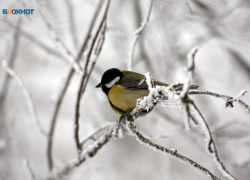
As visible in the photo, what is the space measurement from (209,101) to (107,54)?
216cm

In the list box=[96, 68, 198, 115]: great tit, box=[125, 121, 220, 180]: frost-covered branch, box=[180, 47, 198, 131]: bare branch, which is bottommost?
box=[125, 121, 220, 180]: frost-covered branch

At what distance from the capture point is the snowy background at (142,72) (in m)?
3.45

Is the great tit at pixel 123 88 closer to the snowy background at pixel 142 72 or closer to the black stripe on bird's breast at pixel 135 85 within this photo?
the black stripe on bird's breast at pixel 135 85

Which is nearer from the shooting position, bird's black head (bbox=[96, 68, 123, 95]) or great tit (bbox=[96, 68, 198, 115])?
great tit (bbox=[96, 68, 198, 115])

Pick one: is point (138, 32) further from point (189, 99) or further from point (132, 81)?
point (189, 99)

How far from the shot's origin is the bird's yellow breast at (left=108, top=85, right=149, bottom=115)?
252 cm

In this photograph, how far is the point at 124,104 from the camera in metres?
2.52

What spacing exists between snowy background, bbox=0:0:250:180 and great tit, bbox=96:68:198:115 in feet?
1.71

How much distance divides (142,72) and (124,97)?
92.4 inches

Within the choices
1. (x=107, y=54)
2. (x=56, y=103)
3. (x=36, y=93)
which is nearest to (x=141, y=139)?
(x=56, y=103)

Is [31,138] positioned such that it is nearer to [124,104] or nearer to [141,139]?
[124,104]

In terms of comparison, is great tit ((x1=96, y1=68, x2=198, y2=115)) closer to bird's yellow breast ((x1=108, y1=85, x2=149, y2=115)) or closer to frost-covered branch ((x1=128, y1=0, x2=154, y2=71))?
bird's yellow breast ((x1=108, y1=85, x2=149, y2=115))

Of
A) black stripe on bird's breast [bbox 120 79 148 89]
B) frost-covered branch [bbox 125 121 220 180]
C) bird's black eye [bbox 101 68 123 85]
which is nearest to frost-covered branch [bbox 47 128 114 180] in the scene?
frost-covered branch [bbox 125 121 220 180]

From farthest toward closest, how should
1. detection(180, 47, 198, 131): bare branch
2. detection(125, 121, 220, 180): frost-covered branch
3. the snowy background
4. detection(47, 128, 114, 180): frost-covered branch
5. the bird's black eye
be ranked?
the snowy background < the bird's black eye < detection(47, 128, 114, 180): frost-covered branch < detection(125, 121, 220, 180): frost-covered branch < detection(180, 47, 198, 131): bare branch
